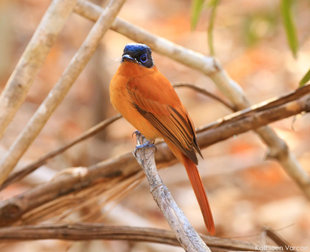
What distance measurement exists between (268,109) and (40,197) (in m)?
1.06

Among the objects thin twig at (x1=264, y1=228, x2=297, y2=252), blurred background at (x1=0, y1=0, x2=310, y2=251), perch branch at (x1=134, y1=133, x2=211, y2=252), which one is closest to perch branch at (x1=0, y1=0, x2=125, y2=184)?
perch branch at (x1=134, y1=133, x2=211, y2=252)

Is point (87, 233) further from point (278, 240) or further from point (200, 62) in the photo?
point (200, 62)

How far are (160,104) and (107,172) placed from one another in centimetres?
38

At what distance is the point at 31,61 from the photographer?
6.68ft

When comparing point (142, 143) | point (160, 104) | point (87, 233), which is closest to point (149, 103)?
point (160, 104)

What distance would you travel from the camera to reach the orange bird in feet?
7.29

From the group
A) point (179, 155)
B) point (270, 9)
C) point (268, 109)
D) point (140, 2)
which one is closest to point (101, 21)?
point (179, 155)

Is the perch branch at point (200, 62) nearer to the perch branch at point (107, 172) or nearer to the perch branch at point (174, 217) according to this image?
the perch branch at point (107, 172)

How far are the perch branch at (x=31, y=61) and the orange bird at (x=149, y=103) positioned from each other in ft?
1.06

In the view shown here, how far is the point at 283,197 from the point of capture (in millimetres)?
5344

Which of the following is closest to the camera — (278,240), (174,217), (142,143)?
(174,217)

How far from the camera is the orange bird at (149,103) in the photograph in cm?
222

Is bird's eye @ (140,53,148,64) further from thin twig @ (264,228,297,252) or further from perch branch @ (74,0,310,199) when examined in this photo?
thin twig @ (264,228,297,252)

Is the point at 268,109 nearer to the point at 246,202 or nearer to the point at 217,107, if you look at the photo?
the point at 246,202
